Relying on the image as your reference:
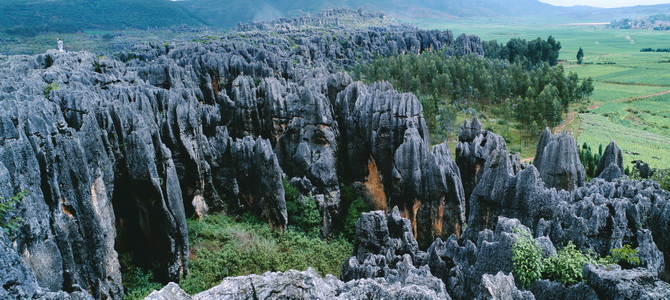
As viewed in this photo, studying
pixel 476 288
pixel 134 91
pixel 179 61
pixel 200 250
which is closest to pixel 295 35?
pixel 179 61

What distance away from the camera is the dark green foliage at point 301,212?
2966 centimetres

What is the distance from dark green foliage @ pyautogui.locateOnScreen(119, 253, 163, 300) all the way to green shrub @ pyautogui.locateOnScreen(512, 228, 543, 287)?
55.4 ft

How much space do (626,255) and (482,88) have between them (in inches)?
2364

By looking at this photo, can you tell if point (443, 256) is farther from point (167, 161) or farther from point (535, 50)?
point (535, 50)

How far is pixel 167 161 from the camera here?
2264 centimetres

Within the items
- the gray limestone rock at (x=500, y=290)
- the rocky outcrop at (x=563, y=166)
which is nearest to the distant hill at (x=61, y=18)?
the rocky outcrop at (x=563, y=166)

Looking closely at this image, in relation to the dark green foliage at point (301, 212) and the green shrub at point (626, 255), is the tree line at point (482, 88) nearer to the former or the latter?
the dark green foliage at point (301, 212)

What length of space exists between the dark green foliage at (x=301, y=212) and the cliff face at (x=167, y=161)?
78 cm

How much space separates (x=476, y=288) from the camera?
Answer: 16.1 m

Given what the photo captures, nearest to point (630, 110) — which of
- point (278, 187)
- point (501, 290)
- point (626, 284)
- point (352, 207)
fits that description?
point (352, 207)

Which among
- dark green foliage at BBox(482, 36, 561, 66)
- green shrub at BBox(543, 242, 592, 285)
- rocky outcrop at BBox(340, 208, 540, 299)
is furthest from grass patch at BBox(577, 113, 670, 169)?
dark green foliage at BBox(482, 36, 561, 66)

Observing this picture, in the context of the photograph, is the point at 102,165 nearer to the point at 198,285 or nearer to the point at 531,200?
the point at 198,285

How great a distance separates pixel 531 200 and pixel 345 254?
12.3 m

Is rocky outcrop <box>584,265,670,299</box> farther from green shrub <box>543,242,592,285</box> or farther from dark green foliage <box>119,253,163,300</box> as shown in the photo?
dark green foliage <box>119,253,163,300</box>
